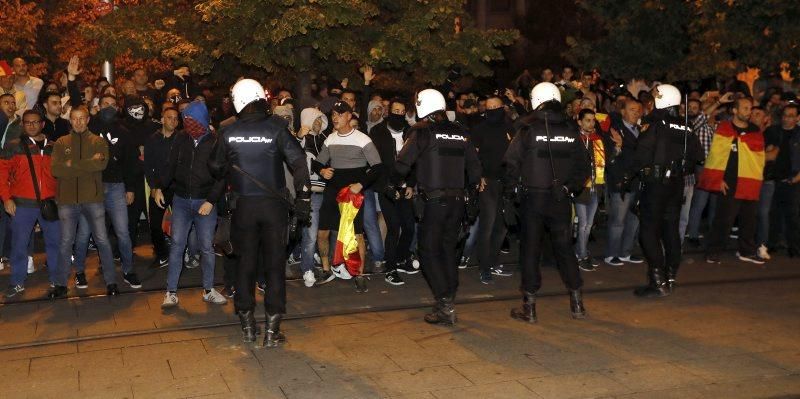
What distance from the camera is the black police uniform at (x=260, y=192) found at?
8.14 metres

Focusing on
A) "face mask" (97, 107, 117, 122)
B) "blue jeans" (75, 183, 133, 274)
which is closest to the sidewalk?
"blue jeans" (75, 183, 133, 274)

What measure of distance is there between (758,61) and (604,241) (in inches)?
352

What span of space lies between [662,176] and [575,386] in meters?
3.53

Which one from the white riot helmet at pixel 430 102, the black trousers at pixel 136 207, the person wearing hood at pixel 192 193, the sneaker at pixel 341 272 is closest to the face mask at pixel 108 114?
the black trousers at pixel 136 207

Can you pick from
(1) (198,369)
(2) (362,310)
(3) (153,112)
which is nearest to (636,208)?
(2) (362,310)

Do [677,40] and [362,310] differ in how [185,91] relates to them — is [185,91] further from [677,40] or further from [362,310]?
[677,40]

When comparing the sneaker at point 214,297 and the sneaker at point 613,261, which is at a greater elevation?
the sneaker at point 214,297

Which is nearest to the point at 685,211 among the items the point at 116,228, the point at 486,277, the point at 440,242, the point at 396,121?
the point at 486,277

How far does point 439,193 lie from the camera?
8.99m

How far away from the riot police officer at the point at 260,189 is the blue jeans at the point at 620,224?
202 inches

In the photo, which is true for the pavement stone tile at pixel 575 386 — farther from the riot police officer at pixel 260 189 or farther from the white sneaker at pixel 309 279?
the white sneaker at pixel 309 279

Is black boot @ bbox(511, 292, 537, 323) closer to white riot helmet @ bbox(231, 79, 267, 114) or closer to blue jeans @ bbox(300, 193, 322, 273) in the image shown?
blue jeans @ bbox(300, 193, 322, 273)

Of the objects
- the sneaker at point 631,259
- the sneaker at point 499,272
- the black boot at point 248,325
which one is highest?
the black boot at point 248,325

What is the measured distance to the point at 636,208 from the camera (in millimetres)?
10492
